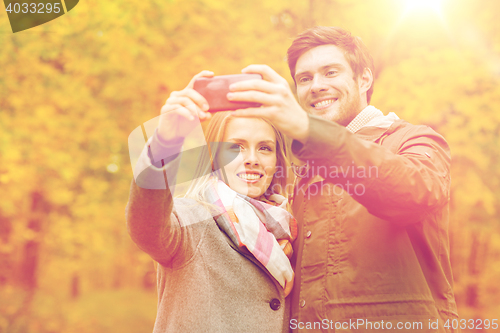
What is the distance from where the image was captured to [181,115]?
1265mm

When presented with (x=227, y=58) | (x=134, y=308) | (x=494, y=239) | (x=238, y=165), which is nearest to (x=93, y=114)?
(x=227, y=58)

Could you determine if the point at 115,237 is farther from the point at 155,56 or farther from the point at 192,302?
the point at 192,302

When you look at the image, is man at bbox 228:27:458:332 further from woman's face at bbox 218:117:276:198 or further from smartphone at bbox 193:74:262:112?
woman's face at bbox 218:117:276:198

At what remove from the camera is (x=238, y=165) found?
80.2 inches

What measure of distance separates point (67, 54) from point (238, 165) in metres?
2.43

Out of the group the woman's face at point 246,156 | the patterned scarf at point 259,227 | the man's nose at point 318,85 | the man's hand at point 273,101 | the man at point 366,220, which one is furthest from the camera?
the man's nose at point 318,85

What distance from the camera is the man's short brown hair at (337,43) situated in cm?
262

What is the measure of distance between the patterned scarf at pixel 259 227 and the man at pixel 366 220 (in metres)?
0.10

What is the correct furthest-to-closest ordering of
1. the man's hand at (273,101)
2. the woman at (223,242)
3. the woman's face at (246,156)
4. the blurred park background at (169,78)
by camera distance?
the blurred park background at (169,78) < the woman's face at (246,156) < the woman at (223,242) < the man's hand at (273,101)

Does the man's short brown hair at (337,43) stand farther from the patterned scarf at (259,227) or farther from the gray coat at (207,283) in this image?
the gray coat at (207,283)

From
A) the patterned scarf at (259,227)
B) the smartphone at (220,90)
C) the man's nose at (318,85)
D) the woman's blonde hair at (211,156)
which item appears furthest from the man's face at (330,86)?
the smartphone at (220,90)

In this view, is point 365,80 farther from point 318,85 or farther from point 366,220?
point 366,220

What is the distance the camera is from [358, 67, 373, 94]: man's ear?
2.76 m

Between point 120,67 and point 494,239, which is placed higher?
point 120,67
